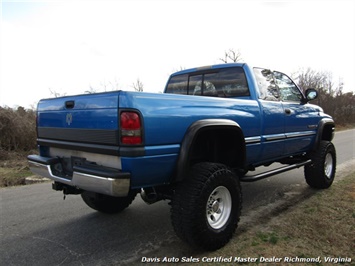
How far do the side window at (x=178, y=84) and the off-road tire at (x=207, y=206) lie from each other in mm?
2135

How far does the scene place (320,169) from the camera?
535cm

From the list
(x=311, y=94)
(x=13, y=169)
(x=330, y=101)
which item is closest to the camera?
(x=311, y=94)

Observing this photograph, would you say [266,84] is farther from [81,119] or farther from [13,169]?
[13,169]

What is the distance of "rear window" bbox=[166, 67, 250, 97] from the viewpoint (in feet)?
14.4

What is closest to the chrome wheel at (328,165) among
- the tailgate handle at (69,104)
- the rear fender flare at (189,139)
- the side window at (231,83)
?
the side window at (231,83)

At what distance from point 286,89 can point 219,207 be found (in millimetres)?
2648

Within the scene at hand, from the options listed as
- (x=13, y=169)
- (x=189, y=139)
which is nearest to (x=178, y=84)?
(x=189, y=139)

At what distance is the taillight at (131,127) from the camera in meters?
2.69

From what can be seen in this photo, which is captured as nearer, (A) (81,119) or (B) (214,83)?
(A) (81,119)

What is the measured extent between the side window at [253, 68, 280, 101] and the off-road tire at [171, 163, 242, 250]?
1551 mm

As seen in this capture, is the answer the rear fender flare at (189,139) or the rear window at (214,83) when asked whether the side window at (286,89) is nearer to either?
the rear window at (214,83)

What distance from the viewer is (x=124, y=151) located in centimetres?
269

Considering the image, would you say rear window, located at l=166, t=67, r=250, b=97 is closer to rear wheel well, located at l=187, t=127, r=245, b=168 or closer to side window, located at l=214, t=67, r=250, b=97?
side window, located at l=214, t=67, r=250, b=97

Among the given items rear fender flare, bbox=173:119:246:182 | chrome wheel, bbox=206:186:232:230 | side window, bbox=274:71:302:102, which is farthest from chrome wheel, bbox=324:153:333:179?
rear fender flare, bbox=173:119:246:182
